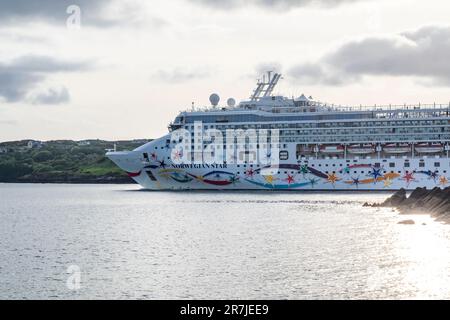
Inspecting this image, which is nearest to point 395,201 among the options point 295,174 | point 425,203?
point 425,203

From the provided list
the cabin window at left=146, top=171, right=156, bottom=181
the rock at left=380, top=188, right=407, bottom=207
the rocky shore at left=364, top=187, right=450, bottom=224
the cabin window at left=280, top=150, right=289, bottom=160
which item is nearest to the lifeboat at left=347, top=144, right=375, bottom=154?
the cabin window at left=280, top=150, right=289, bottom=160

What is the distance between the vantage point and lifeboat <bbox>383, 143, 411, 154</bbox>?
8138 cm

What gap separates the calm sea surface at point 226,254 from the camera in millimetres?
28172

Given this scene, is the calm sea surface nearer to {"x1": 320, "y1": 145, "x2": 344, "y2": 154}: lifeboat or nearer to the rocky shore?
the rocky shore

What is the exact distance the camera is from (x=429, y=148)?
80875 millimetres

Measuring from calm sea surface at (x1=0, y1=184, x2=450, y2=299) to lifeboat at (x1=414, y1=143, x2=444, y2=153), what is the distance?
69.6 ft

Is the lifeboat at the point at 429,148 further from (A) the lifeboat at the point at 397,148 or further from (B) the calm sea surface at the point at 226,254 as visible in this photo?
(B) the calm sea surface at the point at 226,254

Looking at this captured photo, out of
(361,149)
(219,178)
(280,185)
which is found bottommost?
(280,185)

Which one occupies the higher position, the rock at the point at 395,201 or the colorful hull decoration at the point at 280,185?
the colorful hull decoration at the point at 280,185

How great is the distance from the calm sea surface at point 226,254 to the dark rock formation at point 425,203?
1226mm

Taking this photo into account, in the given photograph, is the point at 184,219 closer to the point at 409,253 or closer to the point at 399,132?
the point at 409,253

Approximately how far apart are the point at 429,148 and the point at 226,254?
49.1 metres

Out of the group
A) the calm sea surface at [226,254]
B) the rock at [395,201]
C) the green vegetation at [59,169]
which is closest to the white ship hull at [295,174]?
the rock at [395,201]

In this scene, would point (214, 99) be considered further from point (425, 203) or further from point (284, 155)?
point (425, 203)
